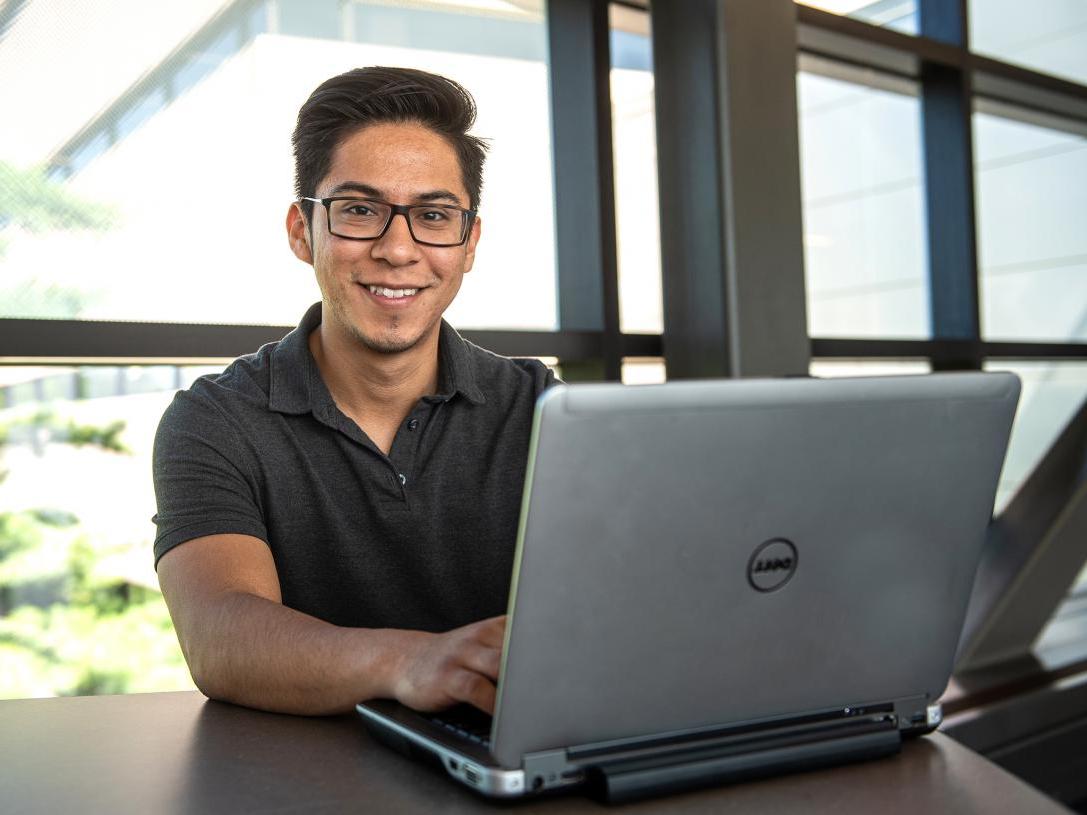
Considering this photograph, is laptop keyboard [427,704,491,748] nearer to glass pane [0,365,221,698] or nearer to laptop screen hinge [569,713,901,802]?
laptop screen hinge [569,713,901,802]

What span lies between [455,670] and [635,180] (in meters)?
1.92

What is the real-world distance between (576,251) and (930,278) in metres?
1.46

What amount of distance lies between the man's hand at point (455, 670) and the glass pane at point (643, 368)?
67.3 inches

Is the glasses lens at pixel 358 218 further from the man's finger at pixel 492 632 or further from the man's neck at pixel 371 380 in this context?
the man's finger at pixel 492 632

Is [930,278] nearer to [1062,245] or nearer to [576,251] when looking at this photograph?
[1062,245]

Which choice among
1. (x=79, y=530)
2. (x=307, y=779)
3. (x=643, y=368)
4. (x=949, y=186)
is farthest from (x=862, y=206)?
(x=307, y=779)

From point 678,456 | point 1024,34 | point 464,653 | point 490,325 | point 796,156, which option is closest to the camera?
point 678,456

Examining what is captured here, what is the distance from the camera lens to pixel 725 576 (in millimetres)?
855

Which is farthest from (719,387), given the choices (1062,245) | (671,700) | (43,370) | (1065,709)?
(1062,245)

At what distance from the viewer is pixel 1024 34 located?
371cm

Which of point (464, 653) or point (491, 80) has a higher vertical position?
point (491, 80)

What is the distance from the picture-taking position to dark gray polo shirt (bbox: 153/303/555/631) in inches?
61.5

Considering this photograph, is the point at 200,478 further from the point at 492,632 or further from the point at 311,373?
the point at 492,632

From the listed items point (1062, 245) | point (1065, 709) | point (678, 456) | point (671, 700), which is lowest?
point (1065, 709)
